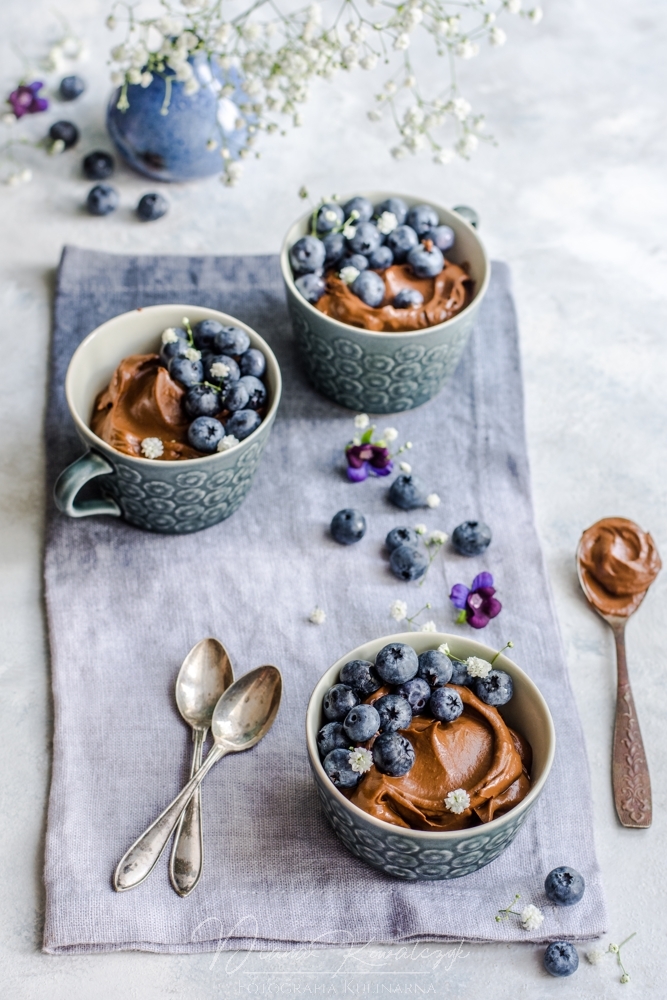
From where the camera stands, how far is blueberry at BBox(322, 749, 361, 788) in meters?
1.51

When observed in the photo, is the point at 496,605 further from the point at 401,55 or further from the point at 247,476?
the point at 401,55

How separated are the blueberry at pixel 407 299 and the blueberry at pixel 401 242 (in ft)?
0.34

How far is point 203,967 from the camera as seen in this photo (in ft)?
5.14

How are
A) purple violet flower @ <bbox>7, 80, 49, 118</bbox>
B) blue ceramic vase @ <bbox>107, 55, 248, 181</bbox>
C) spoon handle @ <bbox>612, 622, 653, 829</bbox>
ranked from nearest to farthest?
spoon handle @ <bbox>612, 622, 653, 829</bbox>
blue ceramic vase @ <bbox>107, 55, 248, 181</bbox>
purple violet flower @ <bbox>7, 80, 49, 118</bbox>

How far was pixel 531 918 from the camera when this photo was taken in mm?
1592

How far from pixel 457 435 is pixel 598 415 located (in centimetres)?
35

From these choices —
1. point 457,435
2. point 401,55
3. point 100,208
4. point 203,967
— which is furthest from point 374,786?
point 401,55

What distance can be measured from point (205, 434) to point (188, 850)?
0.72 m

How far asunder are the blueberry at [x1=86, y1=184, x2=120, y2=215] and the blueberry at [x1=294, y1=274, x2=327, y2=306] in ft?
2.46

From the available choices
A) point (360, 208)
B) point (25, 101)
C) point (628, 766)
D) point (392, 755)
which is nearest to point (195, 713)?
point (392, 755)

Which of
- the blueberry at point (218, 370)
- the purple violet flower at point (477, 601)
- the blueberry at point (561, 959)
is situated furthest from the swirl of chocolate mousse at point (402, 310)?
the blueberry at point (561, 959)

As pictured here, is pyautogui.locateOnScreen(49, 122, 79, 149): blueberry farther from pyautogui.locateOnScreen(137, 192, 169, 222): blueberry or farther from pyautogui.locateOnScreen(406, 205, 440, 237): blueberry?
pyautogui.locateOnScreen(406, 205, 440, 237): blueberry

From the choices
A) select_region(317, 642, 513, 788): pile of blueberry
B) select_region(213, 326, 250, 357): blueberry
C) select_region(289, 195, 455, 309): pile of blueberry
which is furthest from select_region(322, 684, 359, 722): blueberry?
select_region(289, 195, 455, 309): pile of blueberry

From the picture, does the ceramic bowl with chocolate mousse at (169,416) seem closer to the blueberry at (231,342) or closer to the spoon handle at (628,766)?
the blueberry at (231,342)
